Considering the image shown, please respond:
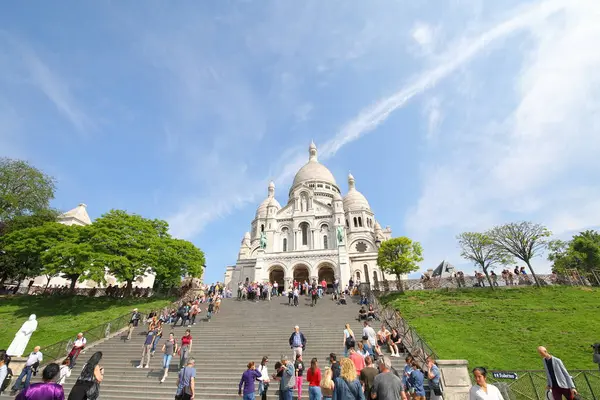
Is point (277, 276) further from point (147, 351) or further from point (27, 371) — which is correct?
point (27, 371)

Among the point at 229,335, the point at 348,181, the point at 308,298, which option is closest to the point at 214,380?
the point at 229,335

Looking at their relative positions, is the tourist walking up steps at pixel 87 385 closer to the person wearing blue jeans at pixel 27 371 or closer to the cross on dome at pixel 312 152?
the person wearing blue jeans at pixel 27 371

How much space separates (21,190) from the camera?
29812 mm

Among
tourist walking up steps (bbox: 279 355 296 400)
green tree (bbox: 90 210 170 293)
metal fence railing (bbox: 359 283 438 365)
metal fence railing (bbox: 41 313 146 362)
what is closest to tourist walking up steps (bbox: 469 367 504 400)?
tourist walking up steps (bbox: 279 355 296 400)

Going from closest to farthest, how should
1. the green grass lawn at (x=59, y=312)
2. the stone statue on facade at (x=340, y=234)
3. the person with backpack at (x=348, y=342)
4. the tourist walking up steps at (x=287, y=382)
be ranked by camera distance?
the tourist walking up steps at (x=287, y=382) → the person with backpack at (x=348, y=342) → the green grass lawn at (x=59, y=312) → the stone statue on facade at (x=340, y=234)

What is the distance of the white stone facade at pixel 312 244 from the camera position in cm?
3356

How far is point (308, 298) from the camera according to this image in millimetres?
23875

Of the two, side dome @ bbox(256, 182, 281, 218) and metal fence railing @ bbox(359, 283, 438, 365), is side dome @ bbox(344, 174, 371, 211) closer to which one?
side dome @ bbox(256, 182, 281, 218)

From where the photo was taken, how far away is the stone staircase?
375 inches

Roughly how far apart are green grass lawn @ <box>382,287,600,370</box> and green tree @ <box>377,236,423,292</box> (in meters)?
3.79

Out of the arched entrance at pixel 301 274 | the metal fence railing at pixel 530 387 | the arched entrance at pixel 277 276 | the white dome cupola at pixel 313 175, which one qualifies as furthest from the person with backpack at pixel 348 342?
the white dome cupola at pixel 313 175

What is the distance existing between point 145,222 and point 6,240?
450 inches

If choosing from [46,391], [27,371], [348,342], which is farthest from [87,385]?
[27,371]

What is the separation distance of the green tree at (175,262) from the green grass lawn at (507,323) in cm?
1743
